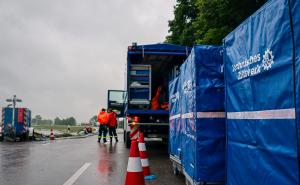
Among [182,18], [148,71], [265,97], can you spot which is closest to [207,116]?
[265,97]

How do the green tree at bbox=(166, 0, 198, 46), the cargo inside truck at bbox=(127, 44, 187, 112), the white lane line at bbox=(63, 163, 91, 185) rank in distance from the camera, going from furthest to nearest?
the green tree at bbox=(166, 0, 198, 46) → the cargo inside truck at bbox=(127, 44, 187, 112) → the white lane line at bbox=(63, 163, 91, 185)

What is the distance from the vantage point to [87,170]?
31.7ft

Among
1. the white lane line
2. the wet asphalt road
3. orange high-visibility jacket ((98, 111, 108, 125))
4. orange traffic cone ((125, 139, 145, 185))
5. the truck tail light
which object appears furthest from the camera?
orange high-visibility jacket ((98, 111, 108, 125))

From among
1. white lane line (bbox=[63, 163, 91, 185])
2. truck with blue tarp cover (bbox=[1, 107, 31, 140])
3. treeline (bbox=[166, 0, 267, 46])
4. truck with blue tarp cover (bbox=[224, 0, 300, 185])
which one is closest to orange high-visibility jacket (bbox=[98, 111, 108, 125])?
→ truck with blue tarp cover (bbox=[1, 107, 31, 140])

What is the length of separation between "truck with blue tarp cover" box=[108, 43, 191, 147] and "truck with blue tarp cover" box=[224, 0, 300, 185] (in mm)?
9353

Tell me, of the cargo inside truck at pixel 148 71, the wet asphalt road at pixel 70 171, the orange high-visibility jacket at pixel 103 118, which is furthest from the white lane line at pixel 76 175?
the orange high-visibility jacket at pixel 103 118

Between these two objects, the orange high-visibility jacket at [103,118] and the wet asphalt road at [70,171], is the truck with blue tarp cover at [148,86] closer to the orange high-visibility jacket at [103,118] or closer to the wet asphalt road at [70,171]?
the wet asphalt road at [70,171]

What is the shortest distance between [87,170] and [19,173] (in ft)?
5.16

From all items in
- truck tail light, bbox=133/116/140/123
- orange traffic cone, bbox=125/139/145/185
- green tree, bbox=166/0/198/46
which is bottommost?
orange traffic cone, bbox=125/139/145/185

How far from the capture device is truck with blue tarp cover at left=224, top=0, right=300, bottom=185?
3.17 meters

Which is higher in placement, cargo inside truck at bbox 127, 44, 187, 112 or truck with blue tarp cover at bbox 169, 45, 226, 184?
cargo inside truck at bbox 127, 44, 187, 112

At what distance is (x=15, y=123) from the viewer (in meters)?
22.4

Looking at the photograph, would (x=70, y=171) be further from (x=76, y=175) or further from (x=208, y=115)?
(x=208, y=115)

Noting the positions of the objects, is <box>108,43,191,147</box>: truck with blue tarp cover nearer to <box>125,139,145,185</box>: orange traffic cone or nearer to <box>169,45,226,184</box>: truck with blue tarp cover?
<box>169,45,226,184</box>: truck with blue tarp cover
